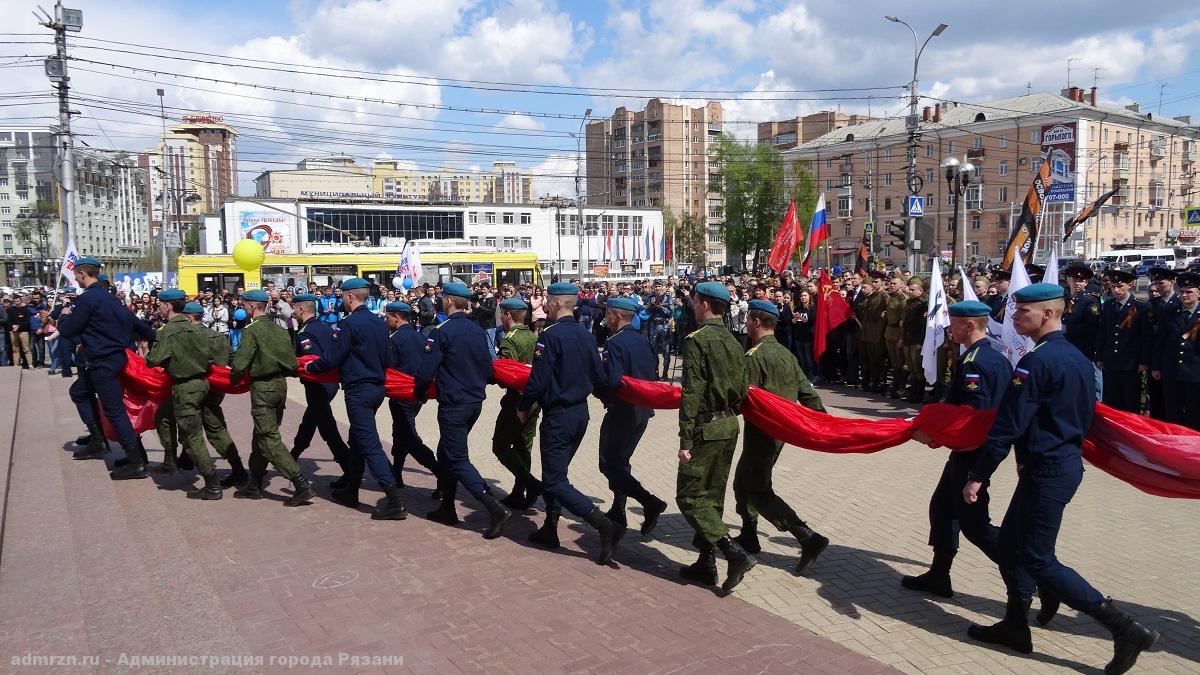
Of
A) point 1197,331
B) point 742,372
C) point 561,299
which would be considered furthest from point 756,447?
point 1197,331

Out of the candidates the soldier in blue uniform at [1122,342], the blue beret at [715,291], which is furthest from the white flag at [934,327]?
the blue beret at [715,291]

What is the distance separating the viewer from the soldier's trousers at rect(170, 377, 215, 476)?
7.58 meters

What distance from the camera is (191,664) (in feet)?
14.4

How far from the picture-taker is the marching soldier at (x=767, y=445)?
18.7 feet

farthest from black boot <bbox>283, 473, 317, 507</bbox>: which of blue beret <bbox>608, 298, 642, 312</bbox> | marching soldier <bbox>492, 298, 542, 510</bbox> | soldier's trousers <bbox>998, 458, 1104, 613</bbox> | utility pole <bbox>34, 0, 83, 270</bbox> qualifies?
utility pole <bbox>34, 0, 83, 270</bbox>

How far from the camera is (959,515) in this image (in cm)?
504

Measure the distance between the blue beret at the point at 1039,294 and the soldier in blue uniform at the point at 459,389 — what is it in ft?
12.8

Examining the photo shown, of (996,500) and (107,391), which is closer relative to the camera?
(996,500)

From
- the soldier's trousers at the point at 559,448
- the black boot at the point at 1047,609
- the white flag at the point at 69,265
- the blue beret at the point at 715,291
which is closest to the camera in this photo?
the black boot at the point at 1047,609

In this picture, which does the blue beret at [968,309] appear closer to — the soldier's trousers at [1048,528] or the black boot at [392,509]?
the soldier's trousers at [1048,528]

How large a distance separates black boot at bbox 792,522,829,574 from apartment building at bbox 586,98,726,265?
99806 millimetres

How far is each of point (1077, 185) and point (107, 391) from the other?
67750 millimetres

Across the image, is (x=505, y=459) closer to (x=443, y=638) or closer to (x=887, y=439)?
(x=443, y=638)

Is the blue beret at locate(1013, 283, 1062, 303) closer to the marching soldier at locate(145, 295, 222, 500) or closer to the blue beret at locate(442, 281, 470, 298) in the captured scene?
the blue beret at locate(442, 281, 470, 298)
